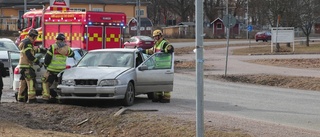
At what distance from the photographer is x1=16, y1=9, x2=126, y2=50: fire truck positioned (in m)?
24.5

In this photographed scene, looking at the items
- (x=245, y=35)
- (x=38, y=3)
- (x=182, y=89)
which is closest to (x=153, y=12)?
(x=245, y=35)

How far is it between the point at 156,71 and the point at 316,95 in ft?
20.0

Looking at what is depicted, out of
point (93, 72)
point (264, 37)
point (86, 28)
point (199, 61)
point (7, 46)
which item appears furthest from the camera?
point (264, 37)

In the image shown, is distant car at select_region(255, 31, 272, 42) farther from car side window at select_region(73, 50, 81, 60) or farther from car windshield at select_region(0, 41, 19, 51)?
car side window at select_region(73, 50, 81, 60)

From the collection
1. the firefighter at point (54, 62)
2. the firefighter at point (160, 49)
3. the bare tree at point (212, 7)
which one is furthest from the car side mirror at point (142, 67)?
the bare tree at point (212, 7)

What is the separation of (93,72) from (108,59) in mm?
1147

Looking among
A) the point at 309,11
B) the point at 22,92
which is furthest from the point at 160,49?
the point at 309,11

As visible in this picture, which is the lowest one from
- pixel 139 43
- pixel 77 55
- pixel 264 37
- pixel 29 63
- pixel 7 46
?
pixel 29 63

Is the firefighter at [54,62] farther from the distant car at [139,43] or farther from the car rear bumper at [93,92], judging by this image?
the distant car at [139,43]

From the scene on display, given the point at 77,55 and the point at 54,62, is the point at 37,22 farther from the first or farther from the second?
the point at 54,62

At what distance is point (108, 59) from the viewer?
13961 mm

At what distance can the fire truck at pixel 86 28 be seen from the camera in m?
24.5

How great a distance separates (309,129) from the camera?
10.3 metres

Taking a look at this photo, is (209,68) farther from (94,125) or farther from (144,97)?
(94,125)
